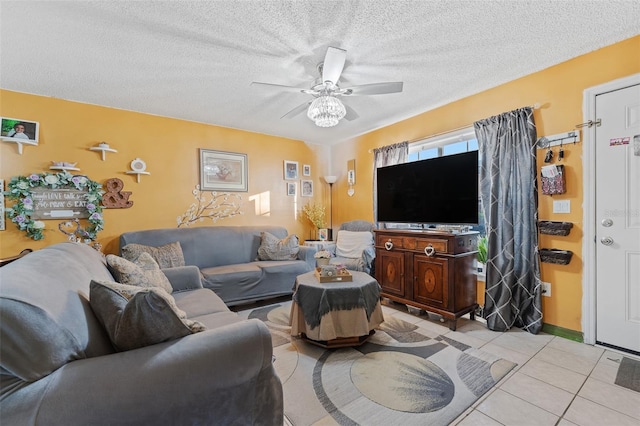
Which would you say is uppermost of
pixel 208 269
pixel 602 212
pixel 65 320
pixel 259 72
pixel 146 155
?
pixel 259 72

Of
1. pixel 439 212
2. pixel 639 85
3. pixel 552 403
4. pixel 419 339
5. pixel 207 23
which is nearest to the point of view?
pixel 552 403

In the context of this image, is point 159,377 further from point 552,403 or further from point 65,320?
point 552,403

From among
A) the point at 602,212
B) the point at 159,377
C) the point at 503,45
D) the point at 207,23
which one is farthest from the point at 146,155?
the point at 602,212

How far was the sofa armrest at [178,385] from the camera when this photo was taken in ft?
2.65

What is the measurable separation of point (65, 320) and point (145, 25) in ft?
6.40

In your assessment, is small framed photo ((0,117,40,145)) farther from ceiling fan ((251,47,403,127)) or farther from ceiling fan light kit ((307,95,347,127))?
ceiling fan light kit ((307,95,347,127))

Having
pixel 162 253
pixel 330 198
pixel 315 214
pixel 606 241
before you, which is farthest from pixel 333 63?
pixel 330 198

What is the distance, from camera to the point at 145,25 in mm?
1859

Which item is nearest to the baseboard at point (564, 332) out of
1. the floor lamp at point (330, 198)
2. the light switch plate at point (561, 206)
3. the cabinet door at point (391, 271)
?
the light switch plate at point (561, 206)

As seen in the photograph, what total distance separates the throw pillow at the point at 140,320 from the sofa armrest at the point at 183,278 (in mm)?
1448

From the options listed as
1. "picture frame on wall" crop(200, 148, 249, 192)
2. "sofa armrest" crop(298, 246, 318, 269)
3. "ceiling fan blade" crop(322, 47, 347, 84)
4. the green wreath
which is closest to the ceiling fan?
"ceiling fan blade" crop(322, 47, 347, 84)

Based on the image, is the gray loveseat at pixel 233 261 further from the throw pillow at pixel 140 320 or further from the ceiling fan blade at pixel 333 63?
the ceiling fan blade at pixel 333 63

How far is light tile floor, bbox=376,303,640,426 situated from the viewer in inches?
58.7

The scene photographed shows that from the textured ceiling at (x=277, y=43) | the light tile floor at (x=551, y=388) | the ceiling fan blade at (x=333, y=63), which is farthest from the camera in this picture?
the ceiling fan blade at (x=333, y=63)
